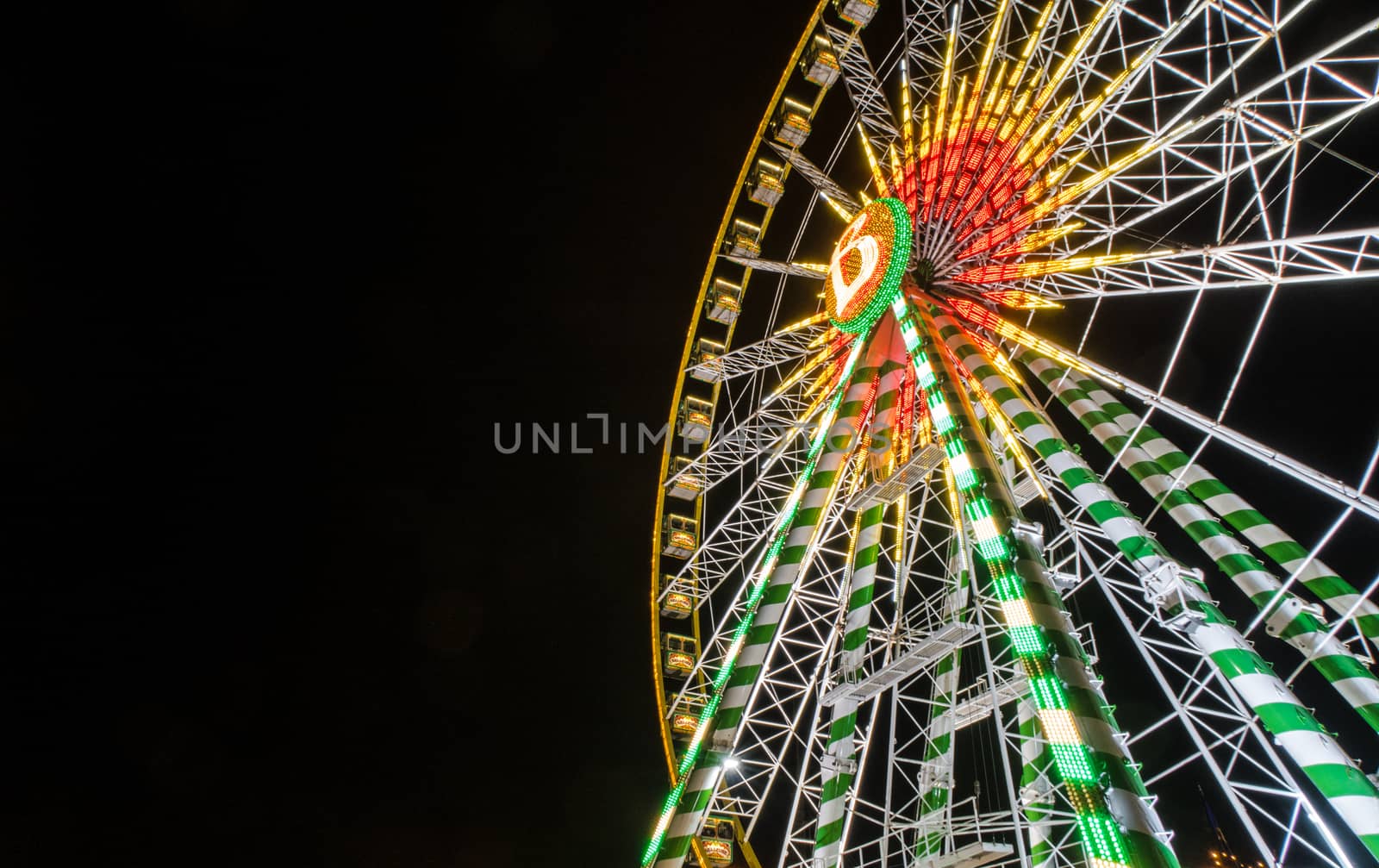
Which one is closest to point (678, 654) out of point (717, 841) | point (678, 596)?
point (678, 596)

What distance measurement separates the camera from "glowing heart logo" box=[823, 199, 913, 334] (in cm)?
1183

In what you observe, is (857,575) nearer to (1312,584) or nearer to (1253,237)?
(1312,584)

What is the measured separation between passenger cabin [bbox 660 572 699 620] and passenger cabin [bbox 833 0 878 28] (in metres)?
11.1

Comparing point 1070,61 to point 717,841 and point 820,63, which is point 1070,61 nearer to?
point 820,63

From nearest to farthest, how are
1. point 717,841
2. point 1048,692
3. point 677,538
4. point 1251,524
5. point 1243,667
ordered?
point 1048,692
point 1243,667
point 1251,524
point 717,841
point 677,538

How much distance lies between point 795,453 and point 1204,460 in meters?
10.2

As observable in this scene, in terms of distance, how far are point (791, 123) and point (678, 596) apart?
942cm

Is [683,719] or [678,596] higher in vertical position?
[678,596]

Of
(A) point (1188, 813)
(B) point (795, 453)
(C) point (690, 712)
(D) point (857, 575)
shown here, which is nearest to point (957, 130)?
(B) point (795, 453)

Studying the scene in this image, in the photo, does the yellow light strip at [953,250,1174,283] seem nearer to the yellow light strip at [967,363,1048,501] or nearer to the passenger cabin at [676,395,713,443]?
the yellow light strip at [967,363,1048,501]

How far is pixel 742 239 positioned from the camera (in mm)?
16422

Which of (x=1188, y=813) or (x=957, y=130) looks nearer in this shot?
(x=957, y=130)

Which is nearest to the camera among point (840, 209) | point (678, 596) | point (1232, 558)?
point (1232, 558)

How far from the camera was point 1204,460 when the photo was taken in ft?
60.8
